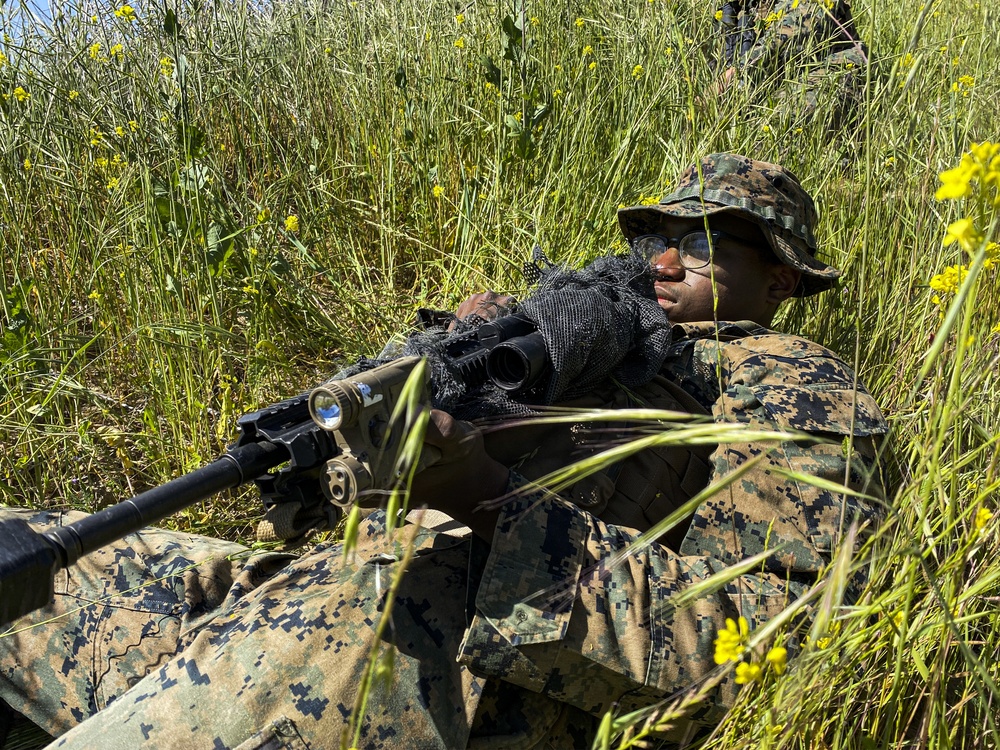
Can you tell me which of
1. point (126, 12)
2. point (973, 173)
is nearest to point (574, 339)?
point (973, 173)

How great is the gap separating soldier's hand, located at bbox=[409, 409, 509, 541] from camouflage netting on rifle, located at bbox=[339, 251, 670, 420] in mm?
174

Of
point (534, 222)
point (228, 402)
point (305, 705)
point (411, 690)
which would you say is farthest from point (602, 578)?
point (534, 222)

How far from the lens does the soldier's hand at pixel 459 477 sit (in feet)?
5.22

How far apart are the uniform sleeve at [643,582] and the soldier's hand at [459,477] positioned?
60mm

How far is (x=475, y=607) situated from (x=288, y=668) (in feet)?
1.16

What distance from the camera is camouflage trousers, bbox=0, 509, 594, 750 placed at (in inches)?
62.2

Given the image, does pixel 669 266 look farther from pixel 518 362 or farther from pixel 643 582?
pixel 643 582

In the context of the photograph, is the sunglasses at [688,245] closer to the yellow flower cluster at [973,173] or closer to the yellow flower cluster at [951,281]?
the yellow flower cluster at [951,281]

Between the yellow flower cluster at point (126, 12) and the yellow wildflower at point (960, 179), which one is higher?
the yellow flower cluster at point (126, 12)

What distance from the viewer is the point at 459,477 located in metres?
1.67

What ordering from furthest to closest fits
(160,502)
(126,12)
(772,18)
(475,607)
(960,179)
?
(772,18) < (126,12) < (475,607) < (160,502) < (960,179)

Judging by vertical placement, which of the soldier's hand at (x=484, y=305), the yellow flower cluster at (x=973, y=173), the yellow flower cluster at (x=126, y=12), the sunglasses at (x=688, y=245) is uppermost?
the yellow flower cluster at (x=126, y=12)

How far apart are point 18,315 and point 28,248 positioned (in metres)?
0.41

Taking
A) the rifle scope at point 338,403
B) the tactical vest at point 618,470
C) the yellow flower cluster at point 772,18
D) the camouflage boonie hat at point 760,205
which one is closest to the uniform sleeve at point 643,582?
the tactical vest at point 618,470
